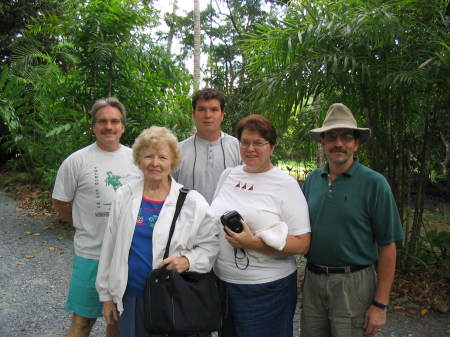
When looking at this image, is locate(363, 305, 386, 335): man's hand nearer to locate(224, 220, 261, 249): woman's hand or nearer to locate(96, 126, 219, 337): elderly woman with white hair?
locate(224, 220, 261, 249): woman's hand

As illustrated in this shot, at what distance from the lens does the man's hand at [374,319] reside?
214cm

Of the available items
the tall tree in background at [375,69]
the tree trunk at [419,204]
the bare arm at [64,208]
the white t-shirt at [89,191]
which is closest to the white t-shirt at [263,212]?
the white t-shirt at [89,191]

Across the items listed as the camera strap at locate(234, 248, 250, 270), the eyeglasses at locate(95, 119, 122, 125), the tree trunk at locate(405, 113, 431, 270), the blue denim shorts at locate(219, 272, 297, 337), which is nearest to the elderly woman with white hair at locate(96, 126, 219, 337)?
the camera strap at locate(234, 248, 250, 270)

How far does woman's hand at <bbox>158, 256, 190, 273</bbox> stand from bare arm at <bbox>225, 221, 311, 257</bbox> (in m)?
0.27

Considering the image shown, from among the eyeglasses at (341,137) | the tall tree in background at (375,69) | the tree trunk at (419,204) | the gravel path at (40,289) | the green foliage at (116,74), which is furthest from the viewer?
the green foliage at (116,74)

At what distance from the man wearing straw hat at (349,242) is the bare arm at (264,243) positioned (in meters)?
0.10

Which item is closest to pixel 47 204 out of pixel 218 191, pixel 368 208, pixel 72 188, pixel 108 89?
pixel 108 89

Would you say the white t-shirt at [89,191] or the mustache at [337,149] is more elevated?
the mustache at [337,149]

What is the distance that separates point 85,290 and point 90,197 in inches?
25.8

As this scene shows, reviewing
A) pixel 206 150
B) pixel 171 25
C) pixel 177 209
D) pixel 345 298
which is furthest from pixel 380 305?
pixel 171 25

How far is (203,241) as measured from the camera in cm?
213

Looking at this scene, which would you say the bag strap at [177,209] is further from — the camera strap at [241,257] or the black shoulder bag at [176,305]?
the camera strap at [241,257]

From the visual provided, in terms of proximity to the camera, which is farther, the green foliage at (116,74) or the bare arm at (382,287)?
the green foliage at (116,74)

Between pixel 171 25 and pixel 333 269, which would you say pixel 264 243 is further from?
pixel 171 25
